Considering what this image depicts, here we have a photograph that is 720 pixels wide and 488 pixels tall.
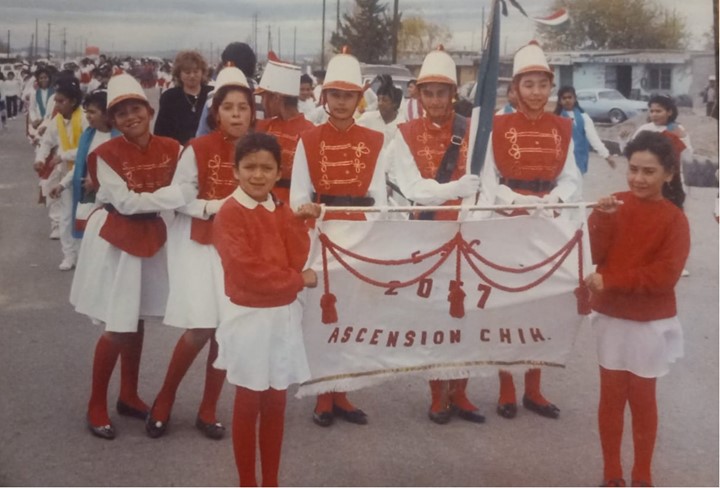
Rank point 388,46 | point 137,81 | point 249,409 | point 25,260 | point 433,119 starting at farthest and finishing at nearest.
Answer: point 388,46 < point 25,260 < point 433,119 < point 137,81 < point 249,409

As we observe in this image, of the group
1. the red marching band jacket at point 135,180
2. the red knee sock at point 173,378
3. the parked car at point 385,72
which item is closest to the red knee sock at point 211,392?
the red knee sock at point 173,378

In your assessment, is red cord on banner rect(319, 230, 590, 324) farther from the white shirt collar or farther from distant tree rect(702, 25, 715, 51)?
distant tree rect(702, 25, 715, 51)

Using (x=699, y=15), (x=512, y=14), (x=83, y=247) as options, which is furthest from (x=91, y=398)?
(x=699, y=15)

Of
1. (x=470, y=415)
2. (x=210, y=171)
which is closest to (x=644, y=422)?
(x=470, y=415)

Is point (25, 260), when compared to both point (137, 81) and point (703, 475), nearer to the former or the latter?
point (137, 81)

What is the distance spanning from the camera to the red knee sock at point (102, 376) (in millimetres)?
3520

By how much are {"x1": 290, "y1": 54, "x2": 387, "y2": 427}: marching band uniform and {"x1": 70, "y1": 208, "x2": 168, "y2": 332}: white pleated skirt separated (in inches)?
26.0

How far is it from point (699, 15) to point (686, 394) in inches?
63.9

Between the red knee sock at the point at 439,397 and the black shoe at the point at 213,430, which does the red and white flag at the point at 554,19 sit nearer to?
the red knee sock at the point at 439,397

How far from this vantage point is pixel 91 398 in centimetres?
355

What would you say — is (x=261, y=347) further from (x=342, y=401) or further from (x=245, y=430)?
(x=342, y=401)

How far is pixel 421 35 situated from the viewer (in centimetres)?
503

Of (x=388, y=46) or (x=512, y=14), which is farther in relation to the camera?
(x=388, y=46)

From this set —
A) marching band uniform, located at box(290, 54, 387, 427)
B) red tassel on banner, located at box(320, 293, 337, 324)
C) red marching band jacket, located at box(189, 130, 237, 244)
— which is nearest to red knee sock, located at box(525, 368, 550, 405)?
marching band uniform, located at box(290, 54, 387, 427)
